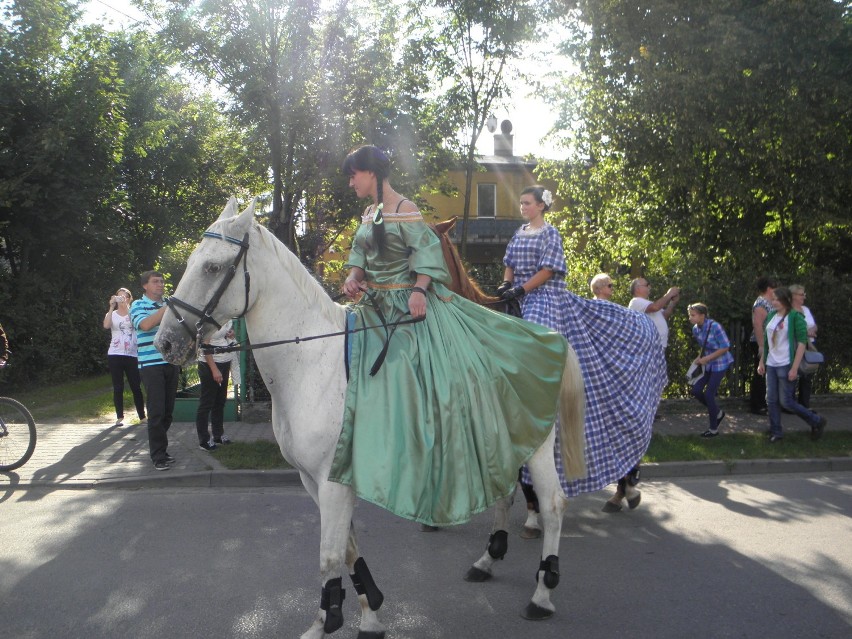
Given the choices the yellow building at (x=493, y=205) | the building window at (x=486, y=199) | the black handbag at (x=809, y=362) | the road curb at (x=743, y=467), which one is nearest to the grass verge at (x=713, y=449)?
the road curb at (x=743, y=467)

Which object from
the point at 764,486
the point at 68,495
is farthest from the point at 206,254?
the point at 764,486

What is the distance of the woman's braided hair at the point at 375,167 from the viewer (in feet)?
13.4

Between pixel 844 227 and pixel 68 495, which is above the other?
pixel 844 227

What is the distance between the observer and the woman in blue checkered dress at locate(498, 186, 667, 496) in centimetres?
529

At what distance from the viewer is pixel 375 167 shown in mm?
4129

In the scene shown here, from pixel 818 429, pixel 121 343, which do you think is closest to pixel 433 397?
pixel 818 429

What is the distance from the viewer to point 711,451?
9.02m

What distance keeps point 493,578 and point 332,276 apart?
510 inches

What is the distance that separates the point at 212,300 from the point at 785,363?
8315mm

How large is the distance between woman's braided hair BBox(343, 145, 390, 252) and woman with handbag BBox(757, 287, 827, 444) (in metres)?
7.30

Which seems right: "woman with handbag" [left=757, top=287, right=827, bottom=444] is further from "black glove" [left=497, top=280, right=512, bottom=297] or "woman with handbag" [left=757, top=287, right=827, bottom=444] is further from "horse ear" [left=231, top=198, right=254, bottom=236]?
"horse ear" [left=231, top=198, right=254, bottom=236]

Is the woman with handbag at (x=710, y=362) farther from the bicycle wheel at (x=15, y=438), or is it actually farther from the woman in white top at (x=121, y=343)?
the bicycle wheel at (x=15, y=438)

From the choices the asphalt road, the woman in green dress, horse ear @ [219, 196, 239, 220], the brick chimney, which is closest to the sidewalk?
the asphalt road

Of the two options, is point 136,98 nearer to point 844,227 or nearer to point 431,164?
point 431,164
